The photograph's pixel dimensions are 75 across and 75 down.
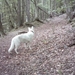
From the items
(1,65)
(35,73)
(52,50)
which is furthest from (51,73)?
(1,65)

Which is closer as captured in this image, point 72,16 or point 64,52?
point 64,52

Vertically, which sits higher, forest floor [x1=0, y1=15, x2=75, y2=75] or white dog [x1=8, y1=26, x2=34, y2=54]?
white dog [x1=8, y1=26, x2=34, y2=54]

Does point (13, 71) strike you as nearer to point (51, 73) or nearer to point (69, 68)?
point (51, 73)

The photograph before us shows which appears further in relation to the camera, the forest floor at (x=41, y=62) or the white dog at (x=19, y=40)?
the white dog at (x=19, y=40)

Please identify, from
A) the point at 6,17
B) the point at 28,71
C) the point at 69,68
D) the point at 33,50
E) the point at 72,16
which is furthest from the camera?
the point at 6,17

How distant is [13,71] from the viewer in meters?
6.02

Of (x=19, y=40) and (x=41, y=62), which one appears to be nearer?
(x=41, y=62)

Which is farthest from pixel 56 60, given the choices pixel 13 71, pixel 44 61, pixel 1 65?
pixel 1 65

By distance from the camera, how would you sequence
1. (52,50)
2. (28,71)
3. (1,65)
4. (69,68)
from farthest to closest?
(52,50)
(1,65)
(28,71)
(69,68)

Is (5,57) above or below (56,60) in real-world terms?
below

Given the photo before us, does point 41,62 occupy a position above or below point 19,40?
below

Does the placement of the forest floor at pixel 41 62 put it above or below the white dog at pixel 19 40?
below

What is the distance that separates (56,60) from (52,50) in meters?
1.26

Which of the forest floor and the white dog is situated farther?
the white dog
